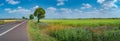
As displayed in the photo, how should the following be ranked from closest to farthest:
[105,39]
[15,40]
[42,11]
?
1. [15,40]
2. [105,39]
3. [42,11]

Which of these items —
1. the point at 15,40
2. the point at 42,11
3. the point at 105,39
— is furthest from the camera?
the point at 42,11

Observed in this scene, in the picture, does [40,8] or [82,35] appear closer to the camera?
[82,35]

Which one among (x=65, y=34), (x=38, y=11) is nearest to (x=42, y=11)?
(x=38, y=11)

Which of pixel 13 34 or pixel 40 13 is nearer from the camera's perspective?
pixel 13 34

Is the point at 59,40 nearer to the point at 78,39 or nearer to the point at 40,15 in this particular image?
the point at 78,39

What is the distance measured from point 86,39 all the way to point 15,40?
5.12m

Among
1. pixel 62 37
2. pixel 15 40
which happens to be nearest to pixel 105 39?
pixel 62 37

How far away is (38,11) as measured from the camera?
299ft

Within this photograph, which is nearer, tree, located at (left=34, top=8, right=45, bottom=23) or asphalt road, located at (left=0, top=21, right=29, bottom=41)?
asphalt road, located at (left=0, top=21, right=29, bottom=41)

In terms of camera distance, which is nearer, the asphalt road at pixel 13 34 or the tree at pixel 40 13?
the asphalt road at pixel 13 34

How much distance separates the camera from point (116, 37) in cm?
1695

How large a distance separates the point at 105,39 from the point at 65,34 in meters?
3.07

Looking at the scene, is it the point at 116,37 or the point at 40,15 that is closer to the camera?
the point at 116,37

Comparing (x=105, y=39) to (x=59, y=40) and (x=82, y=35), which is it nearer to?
(x=82, y=35)
